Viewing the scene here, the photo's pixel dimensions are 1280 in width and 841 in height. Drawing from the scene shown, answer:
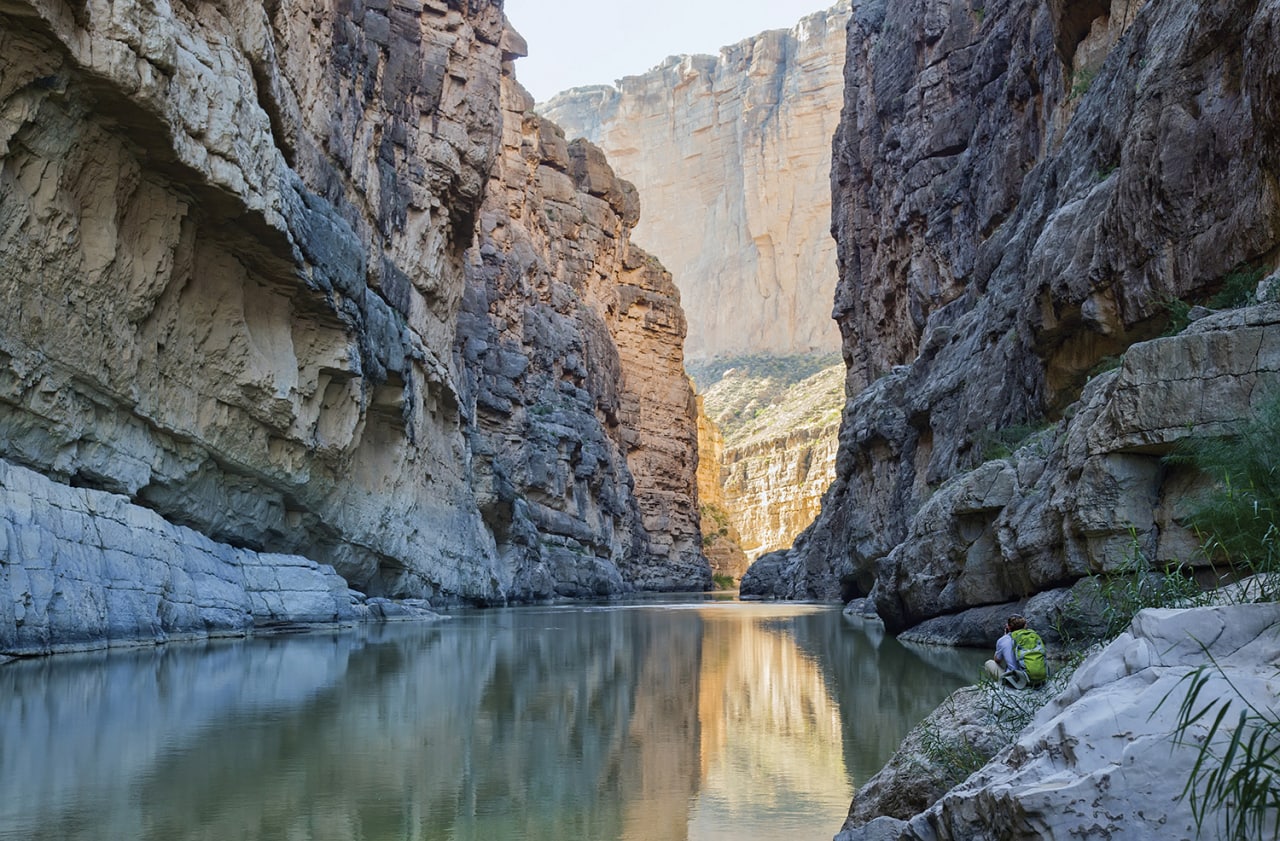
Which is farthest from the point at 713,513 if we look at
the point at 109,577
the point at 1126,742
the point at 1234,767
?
the point at 1234,767

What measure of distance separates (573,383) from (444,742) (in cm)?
5226

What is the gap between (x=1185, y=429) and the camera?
11.0 meters

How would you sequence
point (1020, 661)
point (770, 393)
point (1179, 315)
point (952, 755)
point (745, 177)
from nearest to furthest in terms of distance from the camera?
point (952, 755) < point (1020, 661) < point (1179, 315) < point (770, 393) < point (745, 177)

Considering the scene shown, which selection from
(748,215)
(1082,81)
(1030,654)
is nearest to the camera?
(1030,654)

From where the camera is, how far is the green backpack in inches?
281

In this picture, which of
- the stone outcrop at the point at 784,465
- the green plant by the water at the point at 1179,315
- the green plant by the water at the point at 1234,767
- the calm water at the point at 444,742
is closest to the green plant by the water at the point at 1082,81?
the green plant by the water at the point at 1179,315

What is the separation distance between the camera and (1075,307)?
17281mm

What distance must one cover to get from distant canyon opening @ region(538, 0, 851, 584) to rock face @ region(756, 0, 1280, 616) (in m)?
81.5

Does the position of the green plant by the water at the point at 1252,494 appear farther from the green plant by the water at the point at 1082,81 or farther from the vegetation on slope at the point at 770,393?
the vegetation on slope at the point at 770,393

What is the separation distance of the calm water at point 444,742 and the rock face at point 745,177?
146 metres

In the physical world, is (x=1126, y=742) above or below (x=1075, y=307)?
below

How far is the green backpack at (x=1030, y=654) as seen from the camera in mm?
7150

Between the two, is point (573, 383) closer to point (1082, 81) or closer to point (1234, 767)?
point (1082, 81)

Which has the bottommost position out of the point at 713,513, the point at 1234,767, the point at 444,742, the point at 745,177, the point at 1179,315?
the point at 444,742
